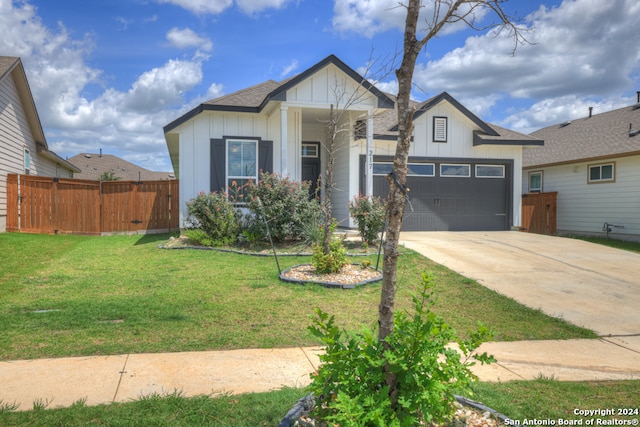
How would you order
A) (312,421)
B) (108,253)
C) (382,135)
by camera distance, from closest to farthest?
(312,421), (108,253), (382,135)

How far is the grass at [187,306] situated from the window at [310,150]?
6.77 metres

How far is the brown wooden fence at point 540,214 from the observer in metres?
17.8

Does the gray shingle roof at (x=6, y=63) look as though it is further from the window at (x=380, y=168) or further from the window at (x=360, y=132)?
the window at (x=380, y=168)

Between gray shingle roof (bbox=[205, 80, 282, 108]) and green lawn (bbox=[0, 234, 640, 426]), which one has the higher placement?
gray shingle roof (bbox=[205, 80, 282, 108])

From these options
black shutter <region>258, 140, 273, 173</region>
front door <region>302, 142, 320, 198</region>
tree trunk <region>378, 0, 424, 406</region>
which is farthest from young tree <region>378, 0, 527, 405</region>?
front door <region>302, 142, 320, 198</region>

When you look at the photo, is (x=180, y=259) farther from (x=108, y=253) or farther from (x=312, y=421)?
(x=312, y=421)

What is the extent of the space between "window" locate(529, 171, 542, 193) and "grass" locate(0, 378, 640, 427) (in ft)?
56.8

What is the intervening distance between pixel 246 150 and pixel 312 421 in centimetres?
1079

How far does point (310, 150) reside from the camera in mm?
15594

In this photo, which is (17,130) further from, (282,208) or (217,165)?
(282,208)

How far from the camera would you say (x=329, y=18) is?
26.0 feet

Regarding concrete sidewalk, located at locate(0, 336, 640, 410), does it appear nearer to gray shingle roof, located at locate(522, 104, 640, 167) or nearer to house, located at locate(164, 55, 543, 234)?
house, located at locate(164, 55, 543, 234)

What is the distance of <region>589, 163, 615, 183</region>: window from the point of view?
15.7 metres

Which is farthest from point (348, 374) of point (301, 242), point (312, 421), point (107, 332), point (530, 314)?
point (301, 242)
